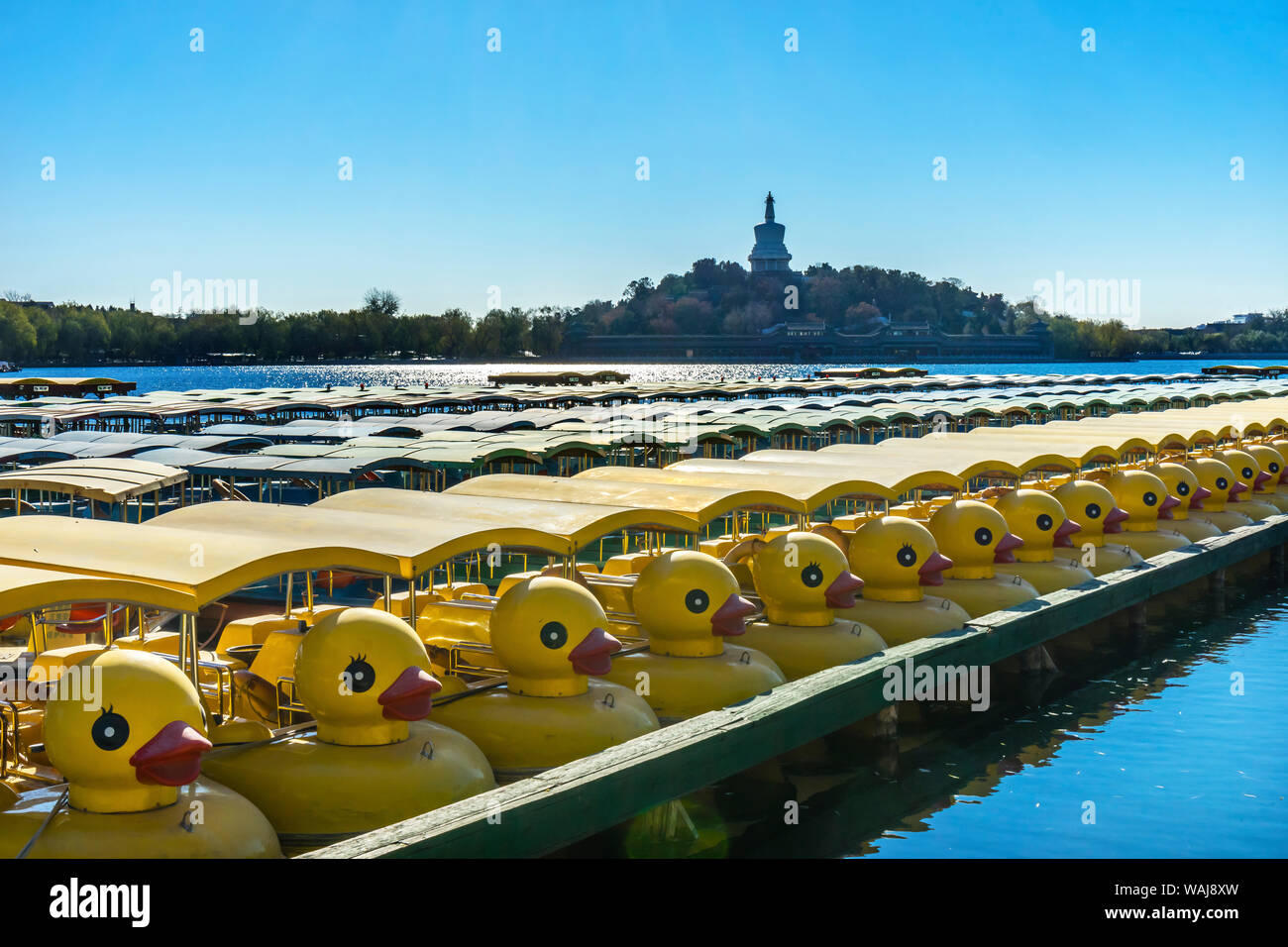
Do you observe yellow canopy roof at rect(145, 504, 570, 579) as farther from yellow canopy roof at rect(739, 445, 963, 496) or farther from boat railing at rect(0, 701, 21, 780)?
yellow canopy roof at rect(739, 445, 963, 496)

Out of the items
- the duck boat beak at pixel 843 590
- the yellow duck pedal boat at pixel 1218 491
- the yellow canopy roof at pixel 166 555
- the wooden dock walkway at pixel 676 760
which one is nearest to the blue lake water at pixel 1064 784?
the wooden dock walkway at pixel 676 760

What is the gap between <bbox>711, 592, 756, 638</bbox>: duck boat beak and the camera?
49.1 ft

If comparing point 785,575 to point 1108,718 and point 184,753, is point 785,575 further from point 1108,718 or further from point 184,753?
point 184,753

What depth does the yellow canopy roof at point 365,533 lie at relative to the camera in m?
13.0

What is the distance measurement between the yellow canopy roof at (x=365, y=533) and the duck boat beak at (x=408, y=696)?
1713 mm

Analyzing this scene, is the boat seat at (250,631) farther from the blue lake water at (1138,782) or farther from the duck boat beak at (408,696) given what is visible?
the blue lake water at (1138,782)

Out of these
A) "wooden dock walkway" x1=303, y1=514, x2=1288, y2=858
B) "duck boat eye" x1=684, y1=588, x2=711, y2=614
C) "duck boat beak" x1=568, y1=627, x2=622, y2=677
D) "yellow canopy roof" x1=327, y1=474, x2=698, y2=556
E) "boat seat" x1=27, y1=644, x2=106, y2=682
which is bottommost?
"wooden dock walkway" x1=303, y1=514, x2=1288, y2=858

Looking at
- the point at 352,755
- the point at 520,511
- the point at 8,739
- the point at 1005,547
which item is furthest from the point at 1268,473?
the point at 8,739

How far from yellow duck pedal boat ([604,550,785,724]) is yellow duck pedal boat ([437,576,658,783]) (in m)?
1.26

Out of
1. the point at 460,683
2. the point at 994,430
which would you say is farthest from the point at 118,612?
the point at 994,430

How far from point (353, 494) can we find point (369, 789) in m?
7.47

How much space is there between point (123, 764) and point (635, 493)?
1005cm

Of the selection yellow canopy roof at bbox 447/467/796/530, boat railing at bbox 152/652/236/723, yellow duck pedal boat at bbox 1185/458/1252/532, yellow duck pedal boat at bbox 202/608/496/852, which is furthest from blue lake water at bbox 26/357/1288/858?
yellow duck pedal boat at bbox 1185/458/1252/532

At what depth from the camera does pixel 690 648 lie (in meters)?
15.3
